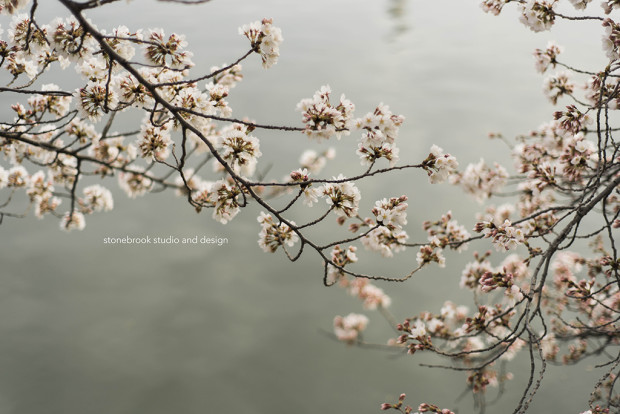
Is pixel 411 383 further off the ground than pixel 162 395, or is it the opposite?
pixel 411 383

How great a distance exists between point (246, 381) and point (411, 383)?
2.13 m

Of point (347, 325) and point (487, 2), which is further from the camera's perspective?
point (347, 325)

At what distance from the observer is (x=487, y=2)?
307 centimetres

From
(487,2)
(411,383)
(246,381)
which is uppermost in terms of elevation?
(487,2)

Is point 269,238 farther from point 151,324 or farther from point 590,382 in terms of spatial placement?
point 590,382

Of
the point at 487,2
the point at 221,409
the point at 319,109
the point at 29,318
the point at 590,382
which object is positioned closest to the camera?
the point at 319,109

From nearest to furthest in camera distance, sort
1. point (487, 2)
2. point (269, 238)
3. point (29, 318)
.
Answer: point (269, 238) < point (487, 2) < point (29, 318)

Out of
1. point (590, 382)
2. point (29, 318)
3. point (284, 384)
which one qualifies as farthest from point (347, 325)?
point (29, 318)

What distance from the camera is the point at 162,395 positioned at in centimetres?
545

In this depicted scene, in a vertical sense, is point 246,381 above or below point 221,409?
above

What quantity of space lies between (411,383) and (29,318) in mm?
5427

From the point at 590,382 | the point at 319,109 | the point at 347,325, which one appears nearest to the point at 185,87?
the point at 319,109

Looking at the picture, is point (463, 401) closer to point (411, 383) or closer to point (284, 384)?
point (411, 383)

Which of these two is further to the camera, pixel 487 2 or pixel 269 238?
pixel 487 2
